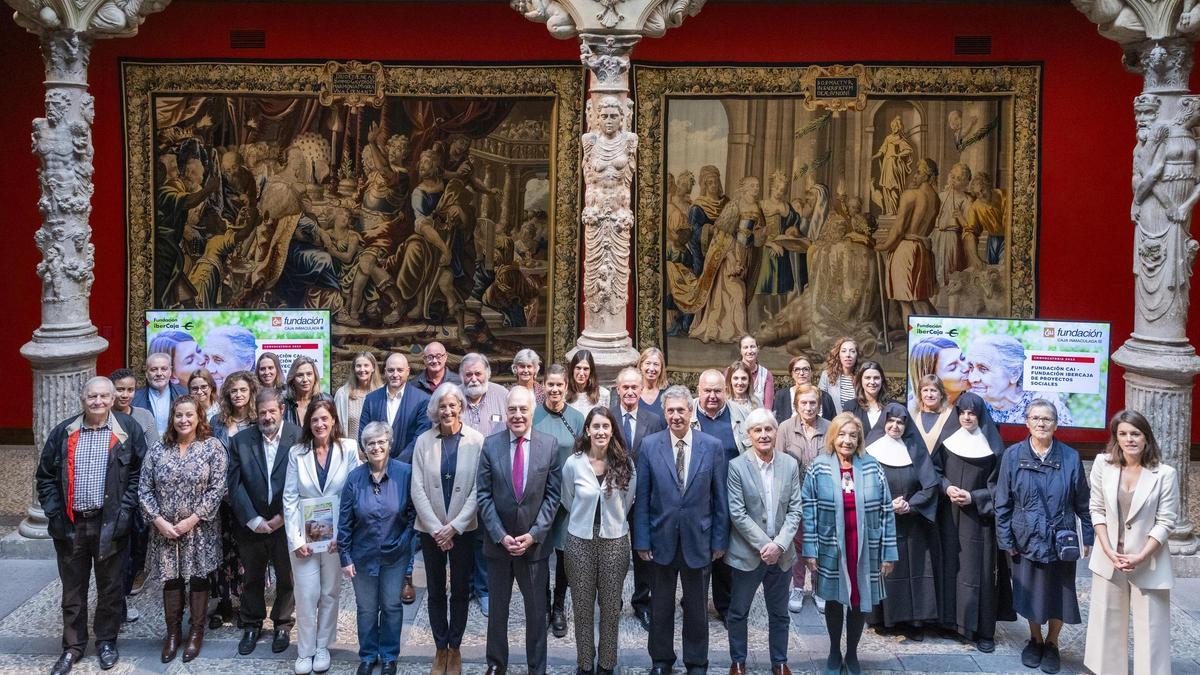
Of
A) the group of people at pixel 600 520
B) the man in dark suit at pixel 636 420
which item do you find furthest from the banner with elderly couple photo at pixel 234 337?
the man in dark suit at pixel 636 420

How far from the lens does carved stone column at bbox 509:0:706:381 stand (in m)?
9.27

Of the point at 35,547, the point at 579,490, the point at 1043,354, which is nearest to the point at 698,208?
the point at 1043,354

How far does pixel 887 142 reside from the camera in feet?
40.2

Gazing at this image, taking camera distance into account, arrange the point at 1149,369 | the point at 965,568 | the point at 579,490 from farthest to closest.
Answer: the point at 1149,369 → the point at 965,568 → the point at 579,490

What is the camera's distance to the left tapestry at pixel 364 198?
12.3 m

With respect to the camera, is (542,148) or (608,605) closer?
(608,605)

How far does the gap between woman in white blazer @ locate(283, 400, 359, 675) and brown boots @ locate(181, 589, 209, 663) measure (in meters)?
0.73

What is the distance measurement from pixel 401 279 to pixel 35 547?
472cm

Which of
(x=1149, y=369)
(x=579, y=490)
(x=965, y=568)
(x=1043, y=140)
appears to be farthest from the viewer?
(x=1043, y=140)

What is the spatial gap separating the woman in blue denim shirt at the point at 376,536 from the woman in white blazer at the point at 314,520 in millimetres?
167

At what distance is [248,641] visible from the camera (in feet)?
24.0

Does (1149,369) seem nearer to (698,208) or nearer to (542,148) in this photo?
(698,208)

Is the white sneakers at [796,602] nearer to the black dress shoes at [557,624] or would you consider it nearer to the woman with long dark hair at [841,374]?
the woman with long dark hair at [841,374]

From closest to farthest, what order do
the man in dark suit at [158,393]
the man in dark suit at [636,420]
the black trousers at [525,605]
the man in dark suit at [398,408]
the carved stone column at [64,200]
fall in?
the black trousers at [525,605] < the man in dark suit at [636,420] < the man in dark suit at [398,408] < the man in dark suit at [158,393] < the carved stone column at [64,200]
